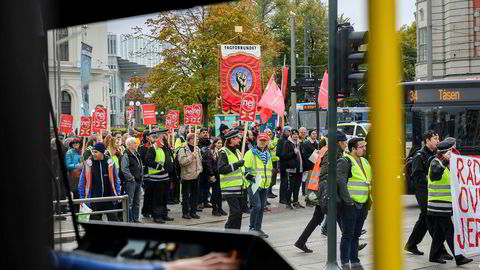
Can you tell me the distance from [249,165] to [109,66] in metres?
9.27

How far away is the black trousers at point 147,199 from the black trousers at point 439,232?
472 cm

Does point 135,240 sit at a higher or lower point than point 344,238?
higher

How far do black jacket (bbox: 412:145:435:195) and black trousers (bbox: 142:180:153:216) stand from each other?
4.50 metres

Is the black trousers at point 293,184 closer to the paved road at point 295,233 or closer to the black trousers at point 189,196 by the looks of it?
the paved road at point 295,233

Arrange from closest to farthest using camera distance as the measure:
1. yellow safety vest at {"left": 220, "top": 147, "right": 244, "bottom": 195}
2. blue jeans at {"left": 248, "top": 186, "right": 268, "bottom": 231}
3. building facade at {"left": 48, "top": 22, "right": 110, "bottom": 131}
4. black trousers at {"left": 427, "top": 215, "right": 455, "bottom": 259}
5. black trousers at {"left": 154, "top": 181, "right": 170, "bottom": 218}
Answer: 1. building facade at {"left": 48, "top": 22, "right": 110, "bottom": 131}
2. black trousers at {"left": 427, "top": 215, "right": 455, "bottom": 259}
3. yellow safety vest at {"left": 220, "top": 147, "right": 244, "bottom": 195}
4. blue jeans at {"left": 248, "top": 186, "right": 268, "bottom": 231}
5. black trousers at {"left": 154, "top": 181, "right": 170, "bottom": 218}

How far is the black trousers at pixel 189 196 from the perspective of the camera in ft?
42.9

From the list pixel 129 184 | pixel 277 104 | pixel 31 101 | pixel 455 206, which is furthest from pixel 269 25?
pixel 277 104

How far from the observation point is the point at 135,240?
6.85 feet

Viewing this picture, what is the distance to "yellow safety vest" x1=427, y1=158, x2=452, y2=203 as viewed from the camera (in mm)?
9242

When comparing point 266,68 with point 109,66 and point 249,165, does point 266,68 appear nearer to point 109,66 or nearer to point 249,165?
point 109,66

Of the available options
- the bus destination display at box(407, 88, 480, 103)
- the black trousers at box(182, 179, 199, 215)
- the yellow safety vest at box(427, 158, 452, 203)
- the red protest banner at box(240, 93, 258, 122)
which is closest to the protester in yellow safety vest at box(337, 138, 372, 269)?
the yellow safety vest at box(427, 158, 452, 203)

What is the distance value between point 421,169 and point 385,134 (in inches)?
322

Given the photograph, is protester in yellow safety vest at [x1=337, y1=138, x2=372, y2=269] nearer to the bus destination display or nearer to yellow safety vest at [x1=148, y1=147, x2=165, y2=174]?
yellow safety vest at [x1=148, y1=147, x2=165, y2=174]

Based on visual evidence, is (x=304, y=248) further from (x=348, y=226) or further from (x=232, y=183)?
(x=232, y=183)
